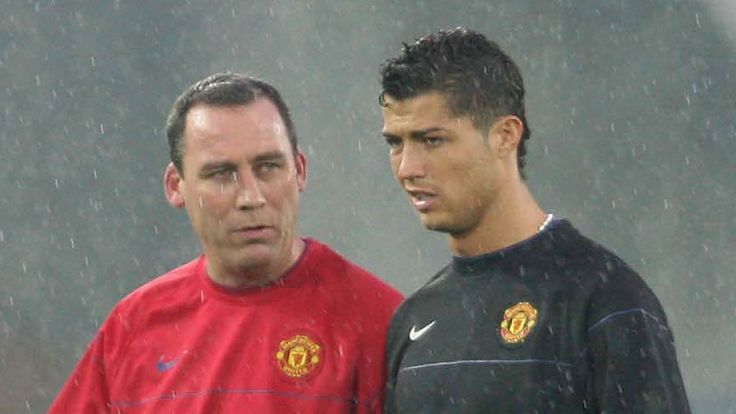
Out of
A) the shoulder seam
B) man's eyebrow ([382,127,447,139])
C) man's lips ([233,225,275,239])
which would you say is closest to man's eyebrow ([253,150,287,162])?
man's lips ([233,225,275,239])

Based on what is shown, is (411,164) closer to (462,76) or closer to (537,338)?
(462,76)

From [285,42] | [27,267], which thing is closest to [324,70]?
[285,42]

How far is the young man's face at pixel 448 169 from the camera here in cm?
366

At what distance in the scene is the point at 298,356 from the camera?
386 cm

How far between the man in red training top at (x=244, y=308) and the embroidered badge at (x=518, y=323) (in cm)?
40

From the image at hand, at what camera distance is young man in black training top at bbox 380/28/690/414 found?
3.34 m

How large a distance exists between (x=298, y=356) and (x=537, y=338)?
620 millimetres

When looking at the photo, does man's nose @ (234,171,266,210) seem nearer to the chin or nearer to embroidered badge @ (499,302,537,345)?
the chin

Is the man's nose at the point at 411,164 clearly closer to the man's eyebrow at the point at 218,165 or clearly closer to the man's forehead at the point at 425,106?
the man's forehead at the point at 425,106

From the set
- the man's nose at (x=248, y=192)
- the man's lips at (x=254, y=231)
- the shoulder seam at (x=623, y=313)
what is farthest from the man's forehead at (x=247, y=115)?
the shoulder seam at (x=623, y=313)

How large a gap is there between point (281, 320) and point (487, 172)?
0.58 metres

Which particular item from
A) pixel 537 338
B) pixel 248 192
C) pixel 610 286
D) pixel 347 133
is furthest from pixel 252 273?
pixel 347 133

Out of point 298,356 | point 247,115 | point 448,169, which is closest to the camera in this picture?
point 448,169

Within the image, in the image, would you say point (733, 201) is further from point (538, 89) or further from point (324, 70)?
point (324, 70)
